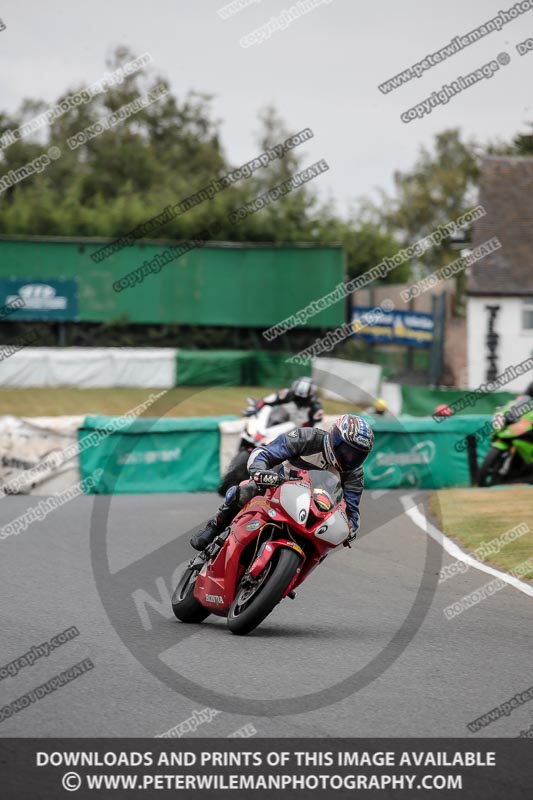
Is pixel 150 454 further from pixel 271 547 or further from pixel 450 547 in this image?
pixel 271 547

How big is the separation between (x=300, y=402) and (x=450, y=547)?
7.76 ft

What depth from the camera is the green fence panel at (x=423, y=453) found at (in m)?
17.4

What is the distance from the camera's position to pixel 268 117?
6744 centimetres

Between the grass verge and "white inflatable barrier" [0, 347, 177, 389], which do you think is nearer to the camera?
the grass verge

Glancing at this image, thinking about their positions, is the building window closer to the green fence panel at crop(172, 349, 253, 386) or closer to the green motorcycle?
the green fence panel at crop(172, 349, 253, 386)

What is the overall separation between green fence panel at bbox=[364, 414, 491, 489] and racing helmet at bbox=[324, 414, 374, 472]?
10.1m

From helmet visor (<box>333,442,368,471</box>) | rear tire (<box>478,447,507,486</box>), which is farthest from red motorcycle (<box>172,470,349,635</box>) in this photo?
rear tire (<box>478,447,507,486</box>)

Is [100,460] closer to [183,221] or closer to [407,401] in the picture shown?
[407,401]

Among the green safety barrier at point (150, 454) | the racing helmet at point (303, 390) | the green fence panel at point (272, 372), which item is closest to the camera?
the racing helmet at point (303, 390)

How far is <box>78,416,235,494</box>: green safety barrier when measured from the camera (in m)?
16.5

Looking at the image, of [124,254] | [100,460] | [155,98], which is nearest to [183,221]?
[124,254]

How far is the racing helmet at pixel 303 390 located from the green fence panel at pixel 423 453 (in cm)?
453

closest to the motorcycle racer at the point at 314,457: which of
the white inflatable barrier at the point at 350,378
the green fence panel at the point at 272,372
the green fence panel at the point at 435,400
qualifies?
the green fence panel at the point at 435,400

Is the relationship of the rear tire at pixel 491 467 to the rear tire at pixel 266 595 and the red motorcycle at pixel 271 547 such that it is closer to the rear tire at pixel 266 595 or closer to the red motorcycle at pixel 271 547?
the red motorcycle at pixel 271 547
